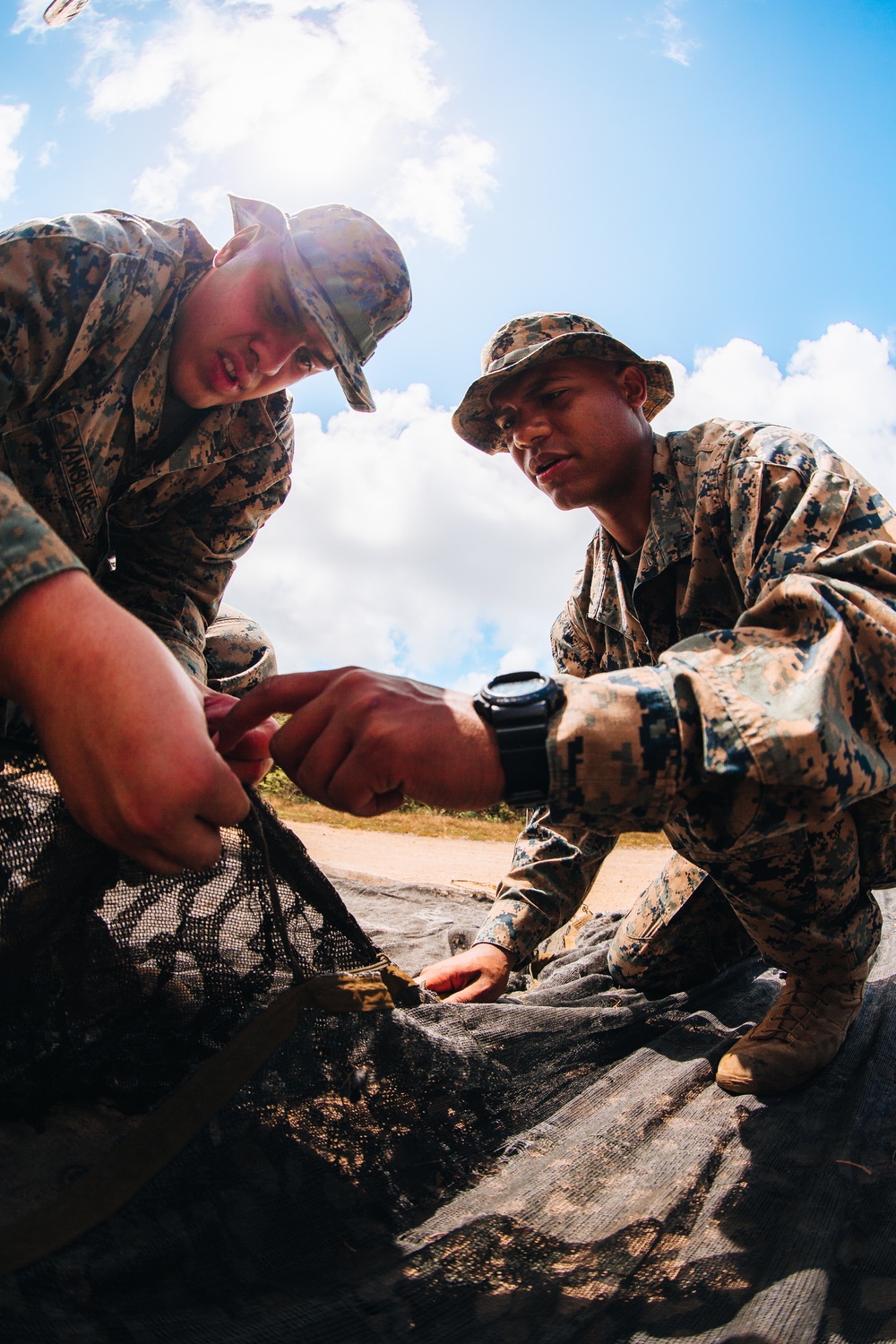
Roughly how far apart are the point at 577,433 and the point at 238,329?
1.05m

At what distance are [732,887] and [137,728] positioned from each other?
4.71 feet

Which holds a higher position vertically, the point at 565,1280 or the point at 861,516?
the point at 861,516

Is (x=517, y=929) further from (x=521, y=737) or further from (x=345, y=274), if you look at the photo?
(x=345, y=274)

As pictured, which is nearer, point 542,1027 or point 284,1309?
point 284,1309

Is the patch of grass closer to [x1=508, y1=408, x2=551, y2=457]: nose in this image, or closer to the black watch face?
[x1=508, y1=408, x2=551, y2=457]: nose

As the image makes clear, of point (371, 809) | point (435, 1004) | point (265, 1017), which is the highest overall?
point (371, 809)

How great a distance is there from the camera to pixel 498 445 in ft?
9.70

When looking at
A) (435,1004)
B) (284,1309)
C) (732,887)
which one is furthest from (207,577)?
(284,1309)

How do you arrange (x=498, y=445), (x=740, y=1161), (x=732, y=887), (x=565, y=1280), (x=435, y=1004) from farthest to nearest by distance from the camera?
(x=498, y=445) → (x=732, y=887) → (x=435, y=1004) → (x=740, y=1161) → (x=565, y=1280)

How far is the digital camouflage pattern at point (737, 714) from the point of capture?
4.04 feet

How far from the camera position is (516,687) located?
1.28m

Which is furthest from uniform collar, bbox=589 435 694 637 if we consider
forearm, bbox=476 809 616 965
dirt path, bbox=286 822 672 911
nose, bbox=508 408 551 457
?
dirt path, bbox=286 822 672 911

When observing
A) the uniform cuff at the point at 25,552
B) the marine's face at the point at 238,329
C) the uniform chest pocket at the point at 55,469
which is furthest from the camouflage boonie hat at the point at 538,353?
the uniform cuff at the point at 25,552

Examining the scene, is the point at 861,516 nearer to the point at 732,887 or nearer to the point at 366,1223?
the point at 732,887
